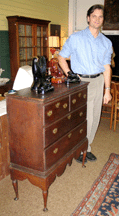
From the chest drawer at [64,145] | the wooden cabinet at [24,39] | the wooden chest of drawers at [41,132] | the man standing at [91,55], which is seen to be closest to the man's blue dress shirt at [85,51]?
the man standing at [91,55]

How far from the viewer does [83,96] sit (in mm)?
2750

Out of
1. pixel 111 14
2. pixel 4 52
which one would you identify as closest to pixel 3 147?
pixel 4 52

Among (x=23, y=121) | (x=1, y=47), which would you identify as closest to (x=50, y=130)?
(x=23, y=121)

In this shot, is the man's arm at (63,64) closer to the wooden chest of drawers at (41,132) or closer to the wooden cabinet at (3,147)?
the wooden chest of drawers at (41,132)

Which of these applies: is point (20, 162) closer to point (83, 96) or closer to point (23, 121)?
point (23, 121)

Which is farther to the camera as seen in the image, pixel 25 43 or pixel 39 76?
pixel 25 43

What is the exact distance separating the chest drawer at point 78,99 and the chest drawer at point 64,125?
7 centimetres

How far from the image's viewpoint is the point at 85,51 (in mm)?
2949

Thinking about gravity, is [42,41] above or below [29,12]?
below

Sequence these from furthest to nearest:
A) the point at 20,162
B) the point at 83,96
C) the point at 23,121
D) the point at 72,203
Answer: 1. the point at 83,96
2. the point at 72,203
3. the point at 20,162
4. the point at 23,121

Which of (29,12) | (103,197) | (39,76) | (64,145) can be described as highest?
(29,12)

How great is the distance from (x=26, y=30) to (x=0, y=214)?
5.29m

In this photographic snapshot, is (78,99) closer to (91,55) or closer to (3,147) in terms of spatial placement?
(91,55)

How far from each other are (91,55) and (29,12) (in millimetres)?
4805
